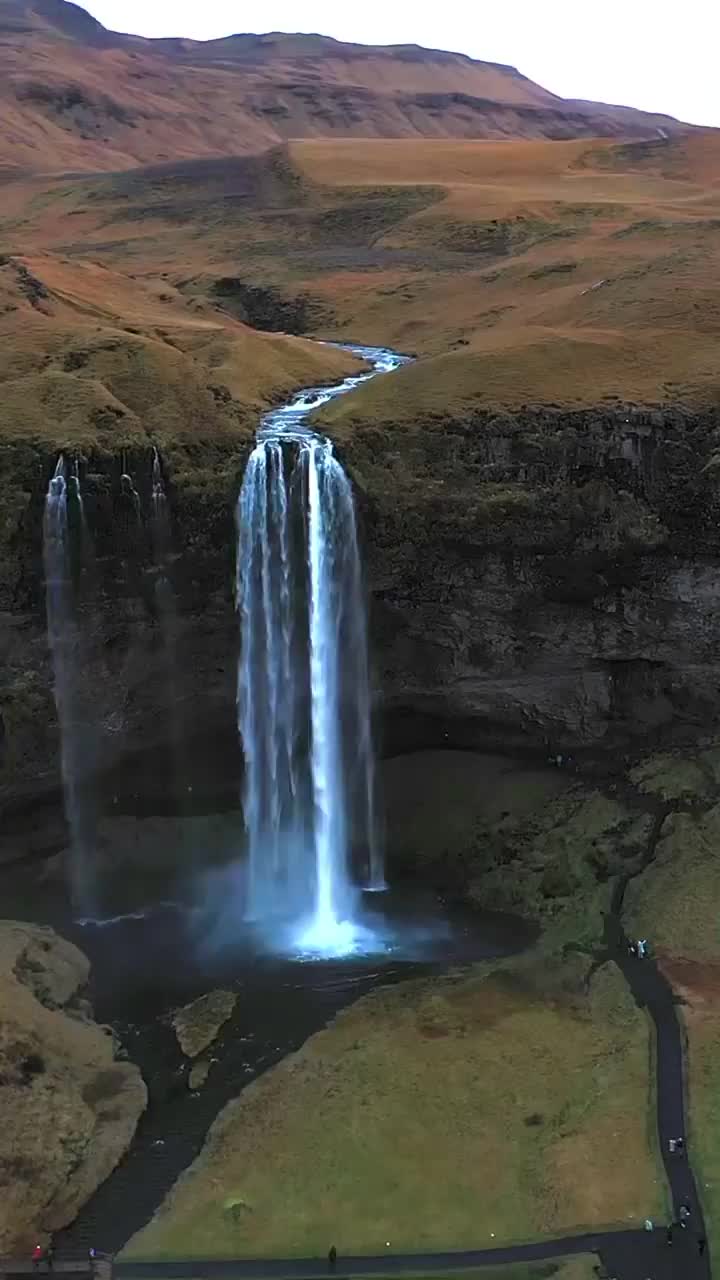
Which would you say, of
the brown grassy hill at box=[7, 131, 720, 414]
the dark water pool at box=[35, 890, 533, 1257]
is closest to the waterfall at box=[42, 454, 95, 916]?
the dark water pool at box=[35, 890, 533, 1257]

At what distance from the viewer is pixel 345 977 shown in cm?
3250

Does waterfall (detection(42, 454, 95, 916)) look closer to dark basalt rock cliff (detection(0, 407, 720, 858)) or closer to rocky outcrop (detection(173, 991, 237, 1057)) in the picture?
dark basalt rock cliff (detection(0, 407, 720, 858))

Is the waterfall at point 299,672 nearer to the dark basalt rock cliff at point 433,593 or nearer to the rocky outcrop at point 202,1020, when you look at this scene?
the dark basalt rock cliff at point 433,593

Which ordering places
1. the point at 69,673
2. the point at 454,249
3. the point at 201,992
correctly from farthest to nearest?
the point at 454,249 → the point at 69,673 → the point at 201,992

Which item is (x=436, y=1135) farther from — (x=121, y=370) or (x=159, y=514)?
(x=121, y=370)

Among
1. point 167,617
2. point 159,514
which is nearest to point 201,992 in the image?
point 167,617

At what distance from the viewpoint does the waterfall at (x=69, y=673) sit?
3650 cm

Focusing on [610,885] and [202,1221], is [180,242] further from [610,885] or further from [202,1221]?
[202,1221]

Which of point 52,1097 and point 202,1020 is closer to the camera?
point 52,1097

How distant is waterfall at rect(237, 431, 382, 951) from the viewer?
37625mm

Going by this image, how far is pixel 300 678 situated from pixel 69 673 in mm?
8236

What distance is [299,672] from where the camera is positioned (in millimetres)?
38906

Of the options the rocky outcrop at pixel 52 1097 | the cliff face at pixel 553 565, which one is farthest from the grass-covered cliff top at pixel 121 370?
the rocky outcrop at pixel 52 1097

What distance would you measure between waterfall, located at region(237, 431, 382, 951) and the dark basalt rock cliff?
3.62ft
